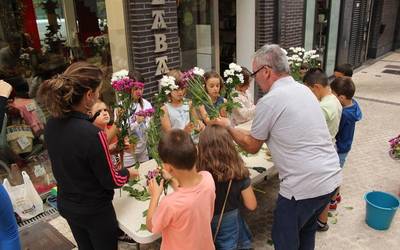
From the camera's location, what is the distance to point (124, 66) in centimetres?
473

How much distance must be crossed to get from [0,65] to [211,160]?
2986mm

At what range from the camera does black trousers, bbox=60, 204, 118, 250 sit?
207cm

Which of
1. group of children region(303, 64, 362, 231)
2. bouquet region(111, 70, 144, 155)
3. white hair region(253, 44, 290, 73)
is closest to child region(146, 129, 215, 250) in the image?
bouquet region(111, 70, 144, 155)

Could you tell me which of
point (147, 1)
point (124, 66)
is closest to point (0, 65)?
point (124, 66)

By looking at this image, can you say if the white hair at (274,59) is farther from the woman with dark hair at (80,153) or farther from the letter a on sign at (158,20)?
the letter a on sign at (158,20)

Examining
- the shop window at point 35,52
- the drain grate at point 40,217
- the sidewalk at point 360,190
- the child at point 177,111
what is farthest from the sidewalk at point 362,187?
the shop window at point 35,52

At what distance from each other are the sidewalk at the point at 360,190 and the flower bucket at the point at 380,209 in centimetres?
7

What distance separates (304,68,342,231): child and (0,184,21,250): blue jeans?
2503 mm

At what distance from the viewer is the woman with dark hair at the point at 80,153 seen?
1840 millimetres

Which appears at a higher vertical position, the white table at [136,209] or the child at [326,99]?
the child at [326,99]

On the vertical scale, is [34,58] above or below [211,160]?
above

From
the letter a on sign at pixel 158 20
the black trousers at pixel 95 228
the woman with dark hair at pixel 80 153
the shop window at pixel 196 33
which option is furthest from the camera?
the shop window at pixel 196 33

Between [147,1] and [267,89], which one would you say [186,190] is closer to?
[267,89]

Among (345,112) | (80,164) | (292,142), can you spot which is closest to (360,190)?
(345,112)
